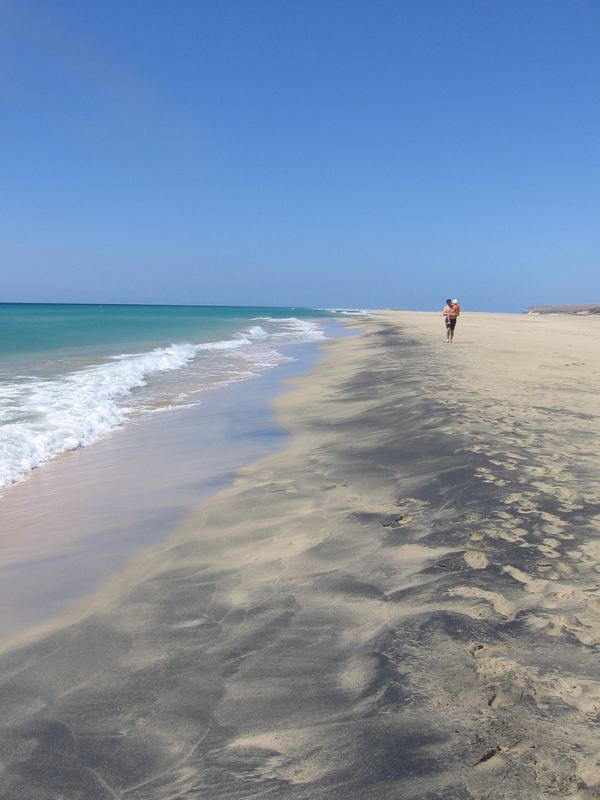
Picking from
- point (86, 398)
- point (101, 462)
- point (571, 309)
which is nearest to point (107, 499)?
point (101, 462)

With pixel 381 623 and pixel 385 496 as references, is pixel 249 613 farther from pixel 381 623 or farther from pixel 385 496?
pixel 385 496

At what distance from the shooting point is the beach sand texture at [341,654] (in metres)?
2.38

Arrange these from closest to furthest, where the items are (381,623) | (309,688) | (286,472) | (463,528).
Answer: (309,688)
(381,623)
(463,528)
(286,472)

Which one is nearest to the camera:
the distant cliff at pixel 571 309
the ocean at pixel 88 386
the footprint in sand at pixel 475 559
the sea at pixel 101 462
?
the footprint in sand at pixel 475 559

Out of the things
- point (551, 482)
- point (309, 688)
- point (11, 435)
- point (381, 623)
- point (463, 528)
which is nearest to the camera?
point (309, 688)

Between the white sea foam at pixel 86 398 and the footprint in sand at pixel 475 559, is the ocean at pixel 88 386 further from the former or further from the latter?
the footprint in sand at pixel 475 559

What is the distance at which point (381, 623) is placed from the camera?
11.4 feet

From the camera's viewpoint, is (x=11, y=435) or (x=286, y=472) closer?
(x=286, y=472)

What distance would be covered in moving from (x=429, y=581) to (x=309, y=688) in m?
1.35

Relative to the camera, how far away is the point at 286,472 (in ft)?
23.5

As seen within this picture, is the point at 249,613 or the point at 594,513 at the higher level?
the point at 594,513

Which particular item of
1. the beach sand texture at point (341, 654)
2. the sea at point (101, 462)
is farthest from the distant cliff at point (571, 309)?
the beach sand texture at point (341, 654)

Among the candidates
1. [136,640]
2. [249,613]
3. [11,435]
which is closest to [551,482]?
[249,613]

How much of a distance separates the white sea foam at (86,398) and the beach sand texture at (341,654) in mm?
3868
